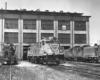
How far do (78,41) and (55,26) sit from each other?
26.6 feet

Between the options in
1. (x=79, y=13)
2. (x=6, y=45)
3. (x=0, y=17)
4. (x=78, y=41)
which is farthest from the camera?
(x=79, y=13)

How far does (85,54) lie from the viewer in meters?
41.3

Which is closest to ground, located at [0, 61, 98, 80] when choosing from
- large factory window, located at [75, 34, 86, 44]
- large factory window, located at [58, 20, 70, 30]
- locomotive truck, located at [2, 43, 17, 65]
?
locomotive truck, located at [2, 43, 17, 65]

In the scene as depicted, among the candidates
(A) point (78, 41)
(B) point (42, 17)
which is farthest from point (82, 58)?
(B) point (42, 17)

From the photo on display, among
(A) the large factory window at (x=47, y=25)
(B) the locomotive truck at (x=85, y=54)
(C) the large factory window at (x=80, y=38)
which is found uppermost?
(A) the large factory window at (x=47, y=25)

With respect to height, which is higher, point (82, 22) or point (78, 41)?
point (82, 22)

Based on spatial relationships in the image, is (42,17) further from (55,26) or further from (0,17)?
(0,17)

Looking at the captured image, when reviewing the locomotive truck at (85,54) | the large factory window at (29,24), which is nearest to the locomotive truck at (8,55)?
A: the locomotive truck at (85,54)

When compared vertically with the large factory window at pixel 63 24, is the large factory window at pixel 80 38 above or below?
below

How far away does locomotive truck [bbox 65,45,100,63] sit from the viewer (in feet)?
121

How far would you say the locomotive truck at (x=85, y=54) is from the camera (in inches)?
1447

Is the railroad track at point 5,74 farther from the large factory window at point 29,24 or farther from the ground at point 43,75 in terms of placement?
the large factory window at point 29,24

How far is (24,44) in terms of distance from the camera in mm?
55688

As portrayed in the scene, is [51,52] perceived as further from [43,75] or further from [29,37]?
[29,37]
